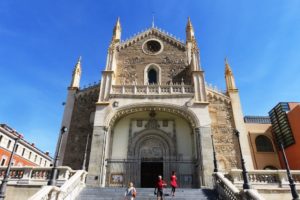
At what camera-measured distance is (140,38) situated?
87.2 ft

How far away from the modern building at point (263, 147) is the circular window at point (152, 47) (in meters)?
13.5

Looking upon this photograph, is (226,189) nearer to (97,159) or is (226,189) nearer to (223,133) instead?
(223,133)

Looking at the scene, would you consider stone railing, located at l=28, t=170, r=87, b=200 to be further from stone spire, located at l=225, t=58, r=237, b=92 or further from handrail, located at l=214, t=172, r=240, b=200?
stone spire, located at l=225, t=58, r=237, b=92

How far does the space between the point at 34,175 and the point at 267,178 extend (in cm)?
1419

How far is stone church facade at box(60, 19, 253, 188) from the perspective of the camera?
18.0 metres

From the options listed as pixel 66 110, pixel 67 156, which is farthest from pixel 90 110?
pixel 67 156

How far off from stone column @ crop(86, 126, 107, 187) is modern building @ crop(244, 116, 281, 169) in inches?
599

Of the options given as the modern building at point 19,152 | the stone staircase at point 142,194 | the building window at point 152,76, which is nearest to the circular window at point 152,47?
the building window at point 152,76

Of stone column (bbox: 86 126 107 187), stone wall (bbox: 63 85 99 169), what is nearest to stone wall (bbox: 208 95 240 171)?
stone column (bbox: 86 126 107 187)

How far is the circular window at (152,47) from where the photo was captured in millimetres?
25609

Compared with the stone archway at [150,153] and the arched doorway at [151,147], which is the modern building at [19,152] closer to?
the arched doorway at [151,147]

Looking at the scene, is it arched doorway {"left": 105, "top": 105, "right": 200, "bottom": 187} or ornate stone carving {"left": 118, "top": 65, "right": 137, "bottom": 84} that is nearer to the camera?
arched doorway {"left": 105, "top": 105, "right": 200, "bottom": 187}

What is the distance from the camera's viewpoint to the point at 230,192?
11109 millimetres

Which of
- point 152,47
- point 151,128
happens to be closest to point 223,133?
point 151,128
